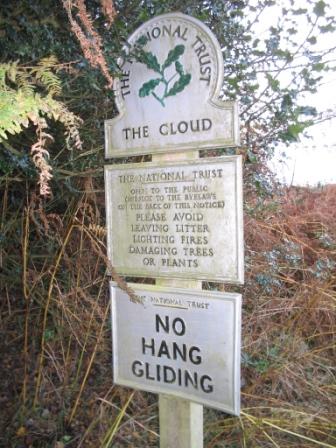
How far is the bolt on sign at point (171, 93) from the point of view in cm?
200

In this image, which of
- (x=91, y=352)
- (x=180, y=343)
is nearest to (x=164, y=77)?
(x=180, y=343)

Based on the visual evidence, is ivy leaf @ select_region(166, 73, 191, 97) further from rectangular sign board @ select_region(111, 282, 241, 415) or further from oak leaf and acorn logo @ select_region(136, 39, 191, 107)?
rectangular sign board @ select_region(111, 282, 241, 415)

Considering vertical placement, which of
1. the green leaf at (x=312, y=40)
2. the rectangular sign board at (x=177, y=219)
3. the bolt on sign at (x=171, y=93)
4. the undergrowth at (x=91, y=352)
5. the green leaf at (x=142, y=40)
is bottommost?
the undergrowth at (x=91, y=352)

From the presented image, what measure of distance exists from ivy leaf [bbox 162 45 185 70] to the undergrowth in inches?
35.6

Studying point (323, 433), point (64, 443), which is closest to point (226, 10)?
point (323, 433)

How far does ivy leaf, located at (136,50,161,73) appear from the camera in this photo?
7.03ft

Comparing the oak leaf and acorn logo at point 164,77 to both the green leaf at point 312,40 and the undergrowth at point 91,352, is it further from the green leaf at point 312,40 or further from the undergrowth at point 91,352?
the green leaf at point 312,40

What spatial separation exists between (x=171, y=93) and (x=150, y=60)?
203mm

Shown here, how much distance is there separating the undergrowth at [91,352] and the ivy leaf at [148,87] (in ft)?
2.37

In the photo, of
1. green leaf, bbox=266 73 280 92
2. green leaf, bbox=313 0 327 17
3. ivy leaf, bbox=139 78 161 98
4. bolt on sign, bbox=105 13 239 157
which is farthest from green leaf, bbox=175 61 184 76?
green leaf, bbox=313 0 327 17

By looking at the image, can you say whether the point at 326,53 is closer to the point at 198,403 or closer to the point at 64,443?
the point at 198,403

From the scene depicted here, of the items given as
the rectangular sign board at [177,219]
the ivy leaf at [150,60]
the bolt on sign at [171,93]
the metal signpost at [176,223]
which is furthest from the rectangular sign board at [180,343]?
the ivy leaf at [150,60]

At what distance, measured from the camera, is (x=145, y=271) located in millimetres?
2273

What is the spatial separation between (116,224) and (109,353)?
4.32 ft
